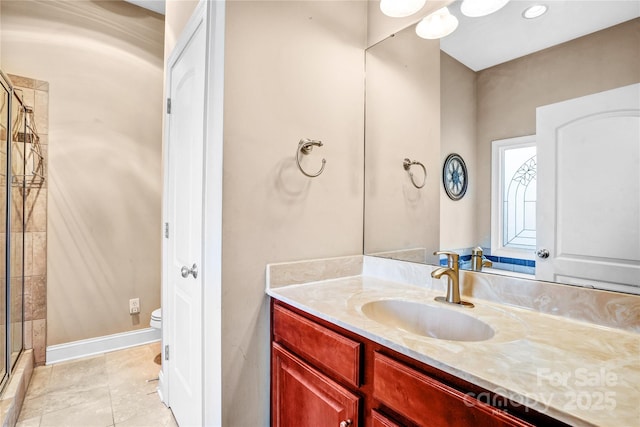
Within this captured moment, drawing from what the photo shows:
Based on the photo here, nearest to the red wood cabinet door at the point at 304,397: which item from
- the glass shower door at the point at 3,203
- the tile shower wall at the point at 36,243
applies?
the glass shower door at the point at 3,203

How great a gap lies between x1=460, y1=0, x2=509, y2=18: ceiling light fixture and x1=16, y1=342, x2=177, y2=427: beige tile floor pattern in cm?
244

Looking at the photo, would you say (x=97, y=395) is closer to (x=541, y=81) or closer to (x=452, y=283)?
(x=452, y=283)

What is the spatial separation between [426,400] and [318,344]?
0.42m

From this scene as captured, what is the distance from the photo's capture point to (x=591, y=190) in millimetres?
960

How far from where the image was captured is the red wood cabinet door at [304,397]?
37.9 inches

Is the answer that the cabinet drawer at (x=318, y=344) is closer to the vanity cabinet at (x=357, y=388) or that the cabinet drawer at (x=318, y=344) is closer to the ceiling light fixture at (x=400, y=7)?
the vanity cabinet at (x=357, y=388)

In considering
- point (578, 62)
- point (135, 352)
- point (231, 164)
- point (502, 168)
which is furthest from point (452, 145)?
point (135, 352)

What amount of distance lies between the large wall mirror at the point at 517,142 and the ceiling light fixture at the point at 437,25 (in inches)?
1.0

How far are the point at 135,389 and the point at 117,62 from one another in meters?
2.46

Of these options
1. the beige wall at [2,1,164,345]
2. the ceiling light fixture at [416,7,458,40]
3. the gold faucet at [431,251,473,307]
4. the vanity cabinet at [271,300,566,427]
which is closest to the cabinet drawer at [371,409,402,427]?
the vanity cabinet at [271,300,566,427]

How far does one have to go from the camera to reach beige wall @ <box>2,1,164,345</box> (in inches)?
91.0

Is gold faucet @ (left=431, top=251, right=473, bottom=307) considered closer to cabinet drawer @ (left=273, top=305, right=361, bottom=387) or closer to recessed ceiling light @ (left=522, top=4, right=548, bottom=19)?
cabinet drawer @ (left=273, top=305, right=361, bottom=387)

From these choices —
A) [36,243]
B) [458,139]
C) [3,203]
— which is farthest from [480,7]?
[36,243]

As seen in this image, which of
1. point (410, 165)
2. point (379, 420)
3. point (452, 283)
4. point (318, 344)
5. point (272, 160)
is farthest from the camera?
point (410, 165)
